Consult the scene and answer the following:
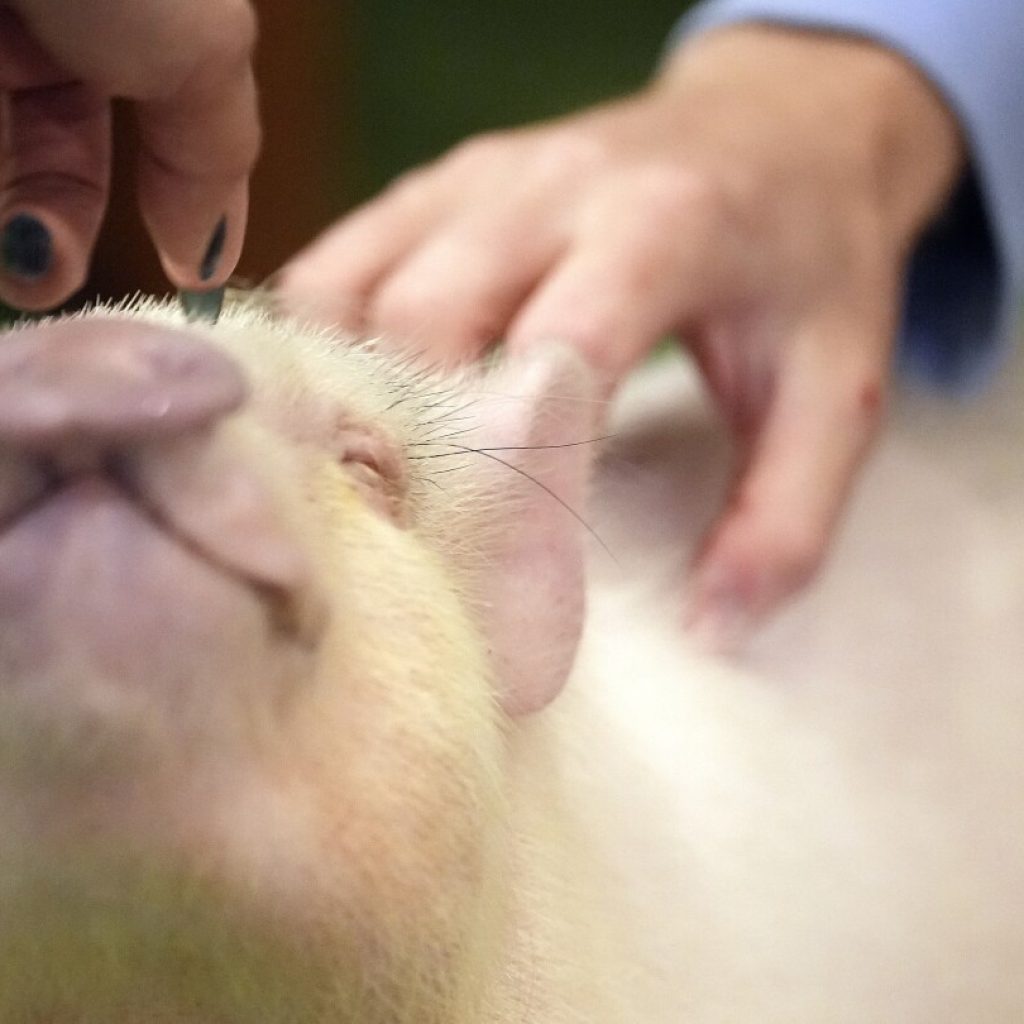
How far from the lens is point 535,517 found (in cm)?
54

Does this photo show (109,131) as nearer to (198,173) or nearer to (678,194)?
(198,173)

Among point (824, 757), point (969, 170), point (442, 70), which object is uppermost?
point (969, 170)

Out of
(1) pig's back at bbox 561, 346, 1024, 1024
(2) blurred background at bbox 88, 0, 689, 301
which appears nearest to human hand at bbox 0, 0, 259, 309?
(1) pig's back at bbox 561, 346, 1024, 1024

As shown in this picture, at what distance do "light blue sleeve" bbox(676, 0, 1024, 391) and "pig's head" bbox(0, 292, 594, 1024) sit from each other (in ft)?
2.29

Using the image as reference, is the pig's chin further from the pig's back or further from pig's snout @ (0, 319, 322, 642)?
the pig's back

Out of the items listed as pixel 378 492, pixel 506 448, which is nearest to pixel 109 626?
pixel 378 492

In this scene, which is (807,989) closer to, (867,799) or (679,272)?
(867,799)

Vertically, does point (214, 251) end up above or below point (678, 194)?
above

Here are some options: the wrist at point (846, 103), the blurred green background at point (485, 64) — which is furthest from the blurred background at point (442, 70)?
→ the wrist at point (846, 103)

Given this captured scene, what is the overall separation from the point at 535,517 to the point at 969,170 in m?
0.66

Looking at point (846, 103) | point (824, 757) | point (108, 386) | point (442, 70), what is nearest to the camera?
point (108, 386)

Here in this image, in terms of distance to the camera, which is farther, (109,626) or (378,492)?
(378,492)

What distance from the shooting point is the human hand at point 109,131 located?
0.47 meters

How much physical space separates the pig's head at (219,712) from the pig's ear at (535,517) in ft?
0.25
